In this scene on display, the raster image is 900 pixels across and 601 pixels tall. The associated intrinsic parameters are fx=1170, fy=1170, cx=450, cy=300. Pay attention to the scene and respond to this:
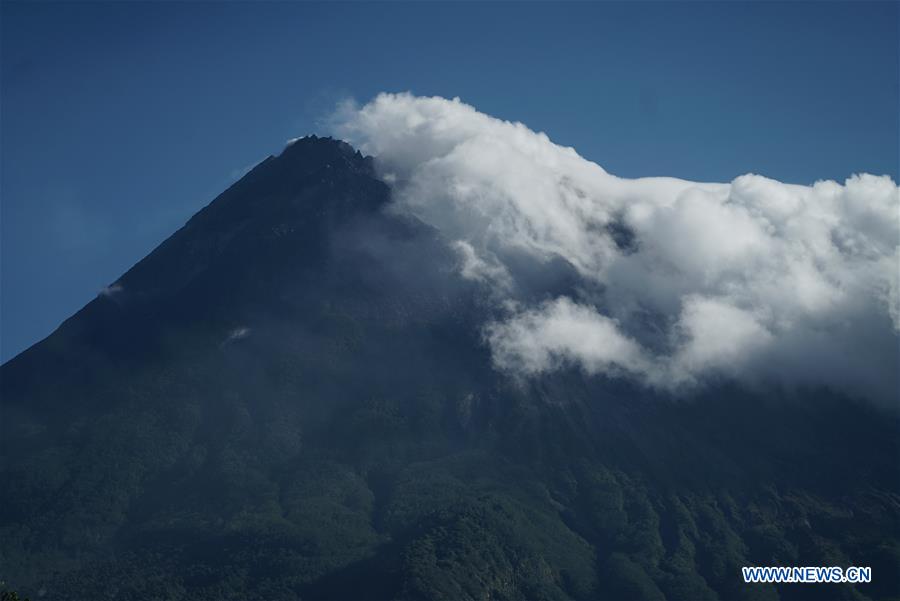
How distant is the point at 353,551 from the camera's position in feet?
650

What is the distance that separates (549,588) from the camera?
196125 millimetres

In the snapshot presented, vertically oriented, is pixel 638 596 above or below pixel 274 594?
above

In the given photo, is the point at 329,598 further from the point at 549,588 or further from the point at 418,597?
the point at 549,588

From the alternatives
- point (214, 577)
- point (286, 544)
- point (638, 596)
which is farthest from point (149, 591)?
point (638, 596)

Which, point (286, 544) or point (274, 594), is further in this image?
point (286, 544)

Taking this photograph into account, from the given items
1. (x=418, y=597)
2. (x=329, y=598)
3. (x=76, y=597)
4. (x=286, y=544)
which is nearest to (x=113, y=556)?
(x=76, y=597)

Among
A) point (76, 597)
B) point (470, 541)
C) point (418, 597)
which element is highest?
point (470, 541)

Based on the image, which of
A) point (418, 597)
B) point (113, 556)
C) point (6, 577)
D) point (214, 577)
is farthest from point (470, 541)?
point (6, 577)

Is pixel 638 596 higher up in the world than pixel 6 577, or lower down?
higher up

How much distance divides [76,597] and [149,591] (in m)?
11.9

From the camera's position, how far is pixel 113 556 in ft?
655

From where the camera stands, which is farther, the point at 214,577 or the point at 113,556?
the point at 113,556

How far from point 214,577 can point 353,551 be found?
79.8ft

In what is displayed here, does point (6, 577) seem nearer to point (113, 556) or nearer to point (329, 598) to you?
point (113, 556)
